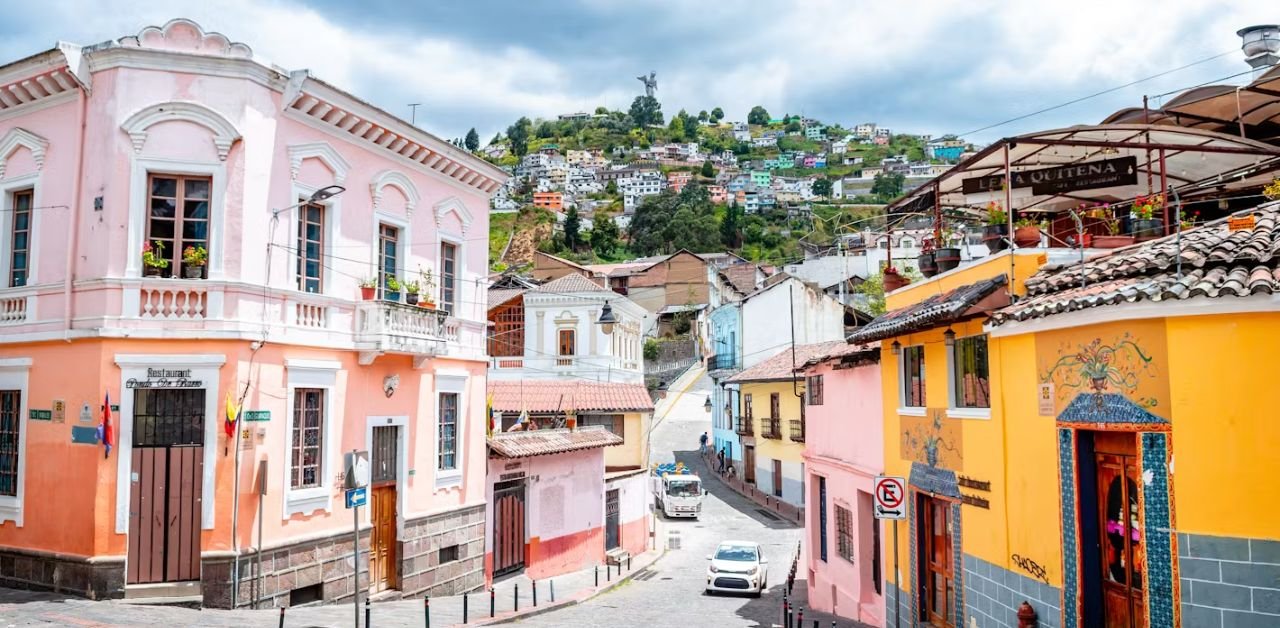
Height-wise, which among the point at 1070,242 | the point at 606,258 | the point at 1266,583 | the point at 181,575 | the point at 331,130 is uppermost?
the point at 606,258

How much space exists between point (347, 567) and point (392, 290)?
17.2 feet

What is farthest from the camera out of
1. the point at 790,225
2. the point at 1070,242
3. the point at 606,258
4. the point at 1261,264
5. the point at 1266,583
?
the point at 790,225

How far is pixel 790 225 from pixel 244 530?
134740 mm

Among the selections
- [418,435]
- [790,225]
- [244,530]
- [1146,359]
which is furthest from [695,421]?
[790,225]

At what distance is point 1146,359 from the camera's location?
9258 mm

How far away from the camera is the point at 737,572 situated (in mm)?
24359

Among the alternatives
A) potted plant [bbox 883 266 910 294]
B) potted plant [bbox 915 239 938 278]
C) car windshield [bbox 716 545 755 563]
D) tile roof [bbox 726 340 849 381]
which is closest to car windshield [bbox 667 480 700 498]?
tile roof [bbox 726 340 849 381]

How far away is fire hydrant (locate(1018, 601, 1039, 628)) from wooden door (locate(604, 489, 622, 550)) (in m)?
19.3

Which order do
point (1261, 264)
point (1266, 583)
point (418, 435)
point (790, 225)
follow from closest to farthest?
point (1266, 583), point (1261, 264), point (418, 435), point (790, 225)

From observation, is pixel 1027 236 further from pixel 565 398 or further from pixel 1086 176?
pixel 565 398

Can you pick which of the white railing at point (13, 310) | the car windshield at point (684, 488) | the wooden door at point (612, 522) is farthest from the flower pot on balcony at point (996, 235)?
the car windshield at point (684, 488)

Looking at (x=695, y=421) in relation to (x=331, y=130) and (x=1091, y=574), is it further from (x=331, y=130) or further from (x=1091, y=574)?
(x=1091, y=574)

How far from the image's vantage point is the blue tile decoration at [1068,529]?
10.4m

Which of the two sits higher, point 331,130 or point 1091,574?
point 331,130
